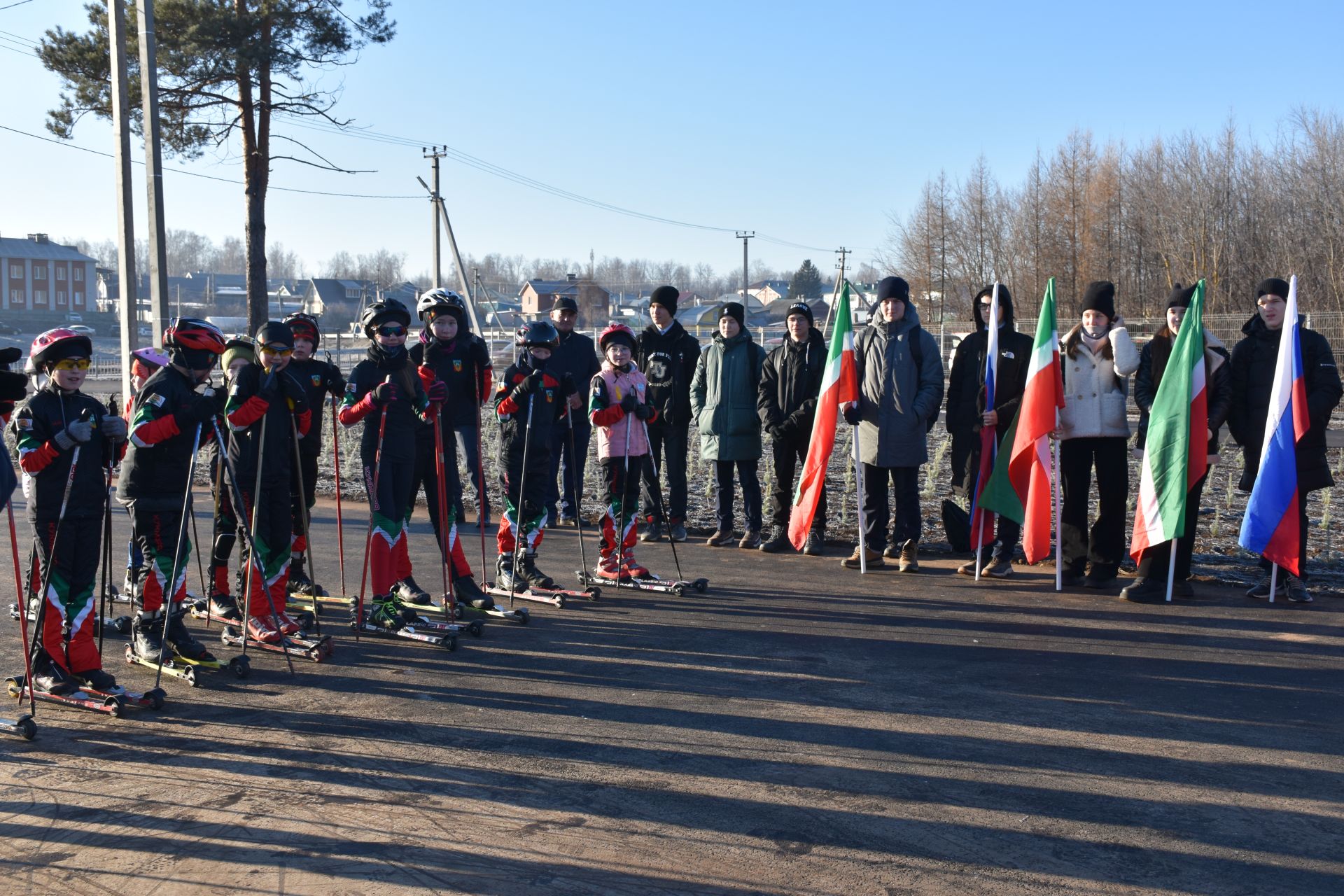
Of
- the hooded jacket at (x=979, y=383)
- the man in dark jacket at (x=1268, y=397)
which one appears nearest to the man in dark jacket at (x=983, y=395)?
the hooded jacket at (x=979, y=383)

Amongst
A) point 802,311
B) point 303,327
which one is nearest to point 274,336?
point 303,327

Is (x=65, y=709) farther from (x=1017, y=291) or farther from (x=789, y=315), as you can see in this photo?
(x=1017, y=291)

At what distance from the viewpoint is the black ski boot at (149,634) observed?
22.0ft

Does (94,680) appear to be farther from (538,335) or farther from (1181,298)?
(1181,298)

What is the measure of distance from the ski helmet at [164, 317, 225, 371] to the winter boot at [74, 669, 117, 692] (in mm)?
1773

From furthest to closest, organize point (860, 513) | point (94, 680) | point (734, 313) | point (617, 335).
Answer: point (734, 313) < point (860, 513) < point (617, 335) < point (94, 680)

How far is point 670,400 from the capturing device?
1112 centimetres

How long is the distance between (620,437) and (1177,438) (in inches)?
169

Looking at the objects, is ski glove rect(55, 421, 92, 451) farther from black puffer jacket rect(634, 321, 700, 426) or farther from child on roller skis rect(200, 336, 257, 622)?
black puffer jacket rect(634, 321, 700, 426)

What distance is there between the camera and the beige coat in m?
8.92

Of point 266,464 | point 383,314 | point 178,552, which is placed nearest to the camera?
point 178,552

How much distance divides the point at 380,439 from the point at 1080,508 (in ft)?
18.3

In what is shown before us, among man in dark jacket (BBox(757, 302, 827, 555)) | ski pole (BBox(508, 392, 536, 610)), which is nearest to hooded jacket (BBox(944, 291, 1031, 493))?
man in dark jacket (BBox(757, 302, 827, 555))

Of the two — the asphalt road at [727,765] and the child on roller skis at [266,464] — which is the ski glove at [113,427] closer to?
the child on roller skis at [266,464]
